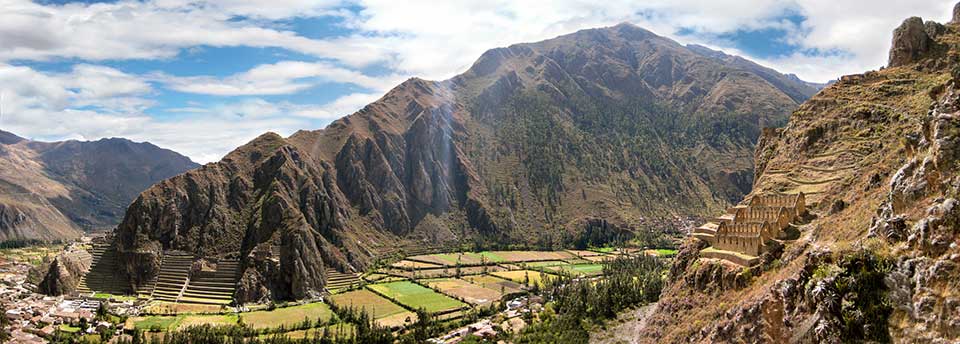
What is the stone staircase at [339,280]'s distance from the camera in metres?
158

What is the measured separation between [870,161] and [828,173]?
6.43 meters

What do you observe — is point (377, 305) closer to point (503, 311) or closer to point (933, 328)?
point (503, 311)

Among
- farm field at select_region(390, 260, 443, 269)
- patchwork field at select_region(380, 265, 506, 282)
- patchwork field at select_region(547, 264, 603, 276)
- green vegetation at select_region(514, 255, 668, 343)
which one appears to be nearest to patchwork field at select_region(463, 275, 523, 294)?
patchwork field at select_region(380, 265, 506, 282)

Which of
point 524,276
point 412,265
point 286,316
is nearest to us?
point 286,316

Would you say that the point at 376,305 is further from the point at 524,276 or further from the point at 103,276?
the point at 103,276

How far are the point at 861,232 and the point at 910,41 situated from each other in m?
62.4

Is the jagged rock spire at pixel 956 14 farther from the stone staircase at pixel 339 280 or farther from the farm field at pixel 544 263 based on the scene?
the stone staircase at pixel 339 280

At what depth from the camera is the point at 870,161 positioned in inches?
2751

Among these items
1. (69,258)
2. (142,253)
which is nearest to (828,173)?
(142,253)

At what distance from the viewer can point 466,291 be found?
14962 cm

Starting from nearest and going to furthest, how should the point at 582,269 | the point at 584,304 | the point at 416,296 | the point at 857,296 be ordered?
the point at 857,296
the point at 584,304
the point at 416,296
the point at 582,269

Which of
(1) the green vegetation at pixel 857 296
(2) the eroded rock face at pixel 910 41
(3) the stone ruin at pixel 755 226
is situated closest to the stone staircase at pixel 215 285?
(3) the stone ruin at pixel 755 226

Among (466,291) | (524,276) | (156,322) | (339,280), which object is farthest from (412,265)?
(156,322)

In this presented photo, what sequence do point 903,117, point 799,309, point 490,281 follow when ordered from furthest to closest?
point 490,281 → point 903,117 → point 799,309
